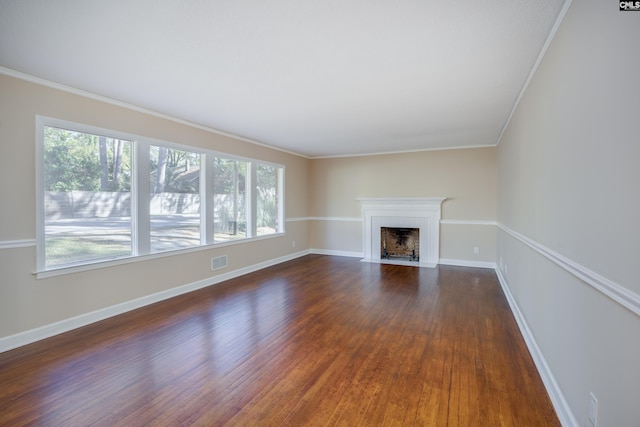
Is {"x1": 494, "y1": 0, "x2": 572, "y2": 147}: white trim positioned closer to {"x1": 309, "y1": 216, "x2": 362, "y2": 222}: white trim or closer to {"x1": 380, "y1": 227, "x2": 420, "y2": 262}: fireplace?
{"x1": 380, "y1": 227, "x2": 420, "y2": 262}: fireplace

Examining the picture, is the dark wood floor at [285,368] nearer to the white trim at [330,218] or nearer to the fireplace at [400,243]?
the fireplace at [400,243]

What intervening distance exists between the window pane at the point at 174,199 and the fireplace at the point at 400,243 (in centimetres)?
417

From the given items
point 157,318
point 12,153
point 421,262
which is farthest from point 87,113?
point 421,262

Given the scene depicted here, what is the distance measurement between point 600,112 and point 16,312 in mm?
4436

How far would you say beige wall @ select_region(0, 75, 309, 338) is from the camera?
276 cm

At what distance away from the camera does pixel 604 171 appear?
1.29 meters

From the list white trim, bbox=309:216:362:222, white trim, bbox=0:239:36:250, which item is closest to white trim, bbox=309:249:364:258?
white trim, bbox=309:216:362:222

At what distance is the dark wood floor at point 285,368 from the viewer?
75.1 inches

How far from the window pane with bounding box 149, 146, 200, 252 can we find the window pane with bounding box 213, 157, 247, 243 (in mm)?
378

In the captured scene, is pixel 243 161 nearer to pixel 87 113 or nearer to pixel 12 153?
pixel 87 113

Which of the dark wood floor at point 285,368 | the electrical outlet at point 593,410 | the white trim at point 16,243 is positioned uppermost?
the white trim at point 16,243

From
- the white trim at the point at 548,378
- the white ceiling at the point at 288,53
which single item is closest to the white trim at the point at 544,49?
the white ceiling at the point at 288,53

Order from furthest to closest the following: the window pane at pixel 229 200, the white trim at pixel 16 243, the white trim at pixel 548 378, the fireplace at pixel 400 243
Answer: the fireplace at pixel 400 243
the window pane at pixel 229 200
the white trim at pixel 16 243
the white trim at pixel 548 378

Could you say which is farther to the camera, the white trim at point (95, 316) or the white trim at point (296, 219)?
the white trim at point (296, 219)
